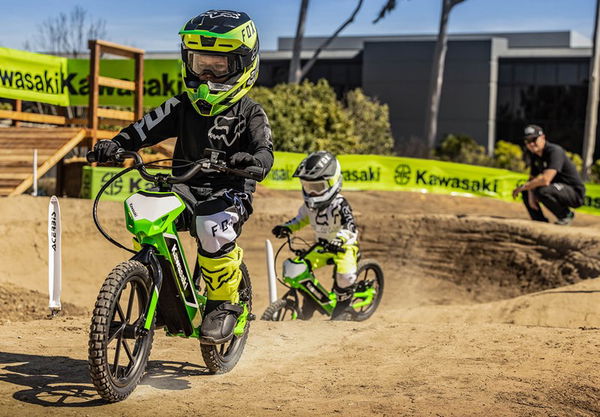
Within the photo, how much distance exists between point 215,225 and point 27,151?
38.6ft

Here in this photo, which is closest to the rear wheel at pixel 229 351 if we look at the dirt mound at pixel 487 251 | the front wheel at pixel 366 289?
the front wheel at pixel 366 289

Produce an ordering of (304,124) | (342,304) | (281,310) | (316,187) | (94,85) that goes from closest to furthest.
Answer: (281,310) < (316,187) < (342,304) < (94,85) < (304,124)

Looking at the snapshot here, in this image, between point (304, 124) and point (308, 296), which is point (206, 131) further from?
point (304, 124)

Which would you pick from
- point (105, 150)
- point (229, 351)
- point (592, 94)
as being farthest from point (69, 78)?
point (592, 94)

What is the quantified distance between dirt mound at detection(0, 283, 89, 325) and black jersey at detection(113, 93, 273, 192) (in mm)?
3489

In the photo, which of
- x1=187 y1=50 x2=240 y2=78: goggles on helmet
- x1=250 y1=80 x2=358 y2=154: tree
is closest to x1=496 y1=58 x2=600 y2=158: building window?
x1=250 y1=80 x2=358 y2=154: tree

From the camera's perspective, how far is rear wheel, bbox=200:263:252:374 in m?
6.05

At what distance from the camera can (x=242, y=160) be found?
539 cm

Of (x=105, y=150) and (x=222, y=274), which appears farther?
(x=222, y=274)

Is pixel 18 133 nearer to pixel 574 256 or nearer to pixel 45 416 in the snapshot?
pixel 574 256

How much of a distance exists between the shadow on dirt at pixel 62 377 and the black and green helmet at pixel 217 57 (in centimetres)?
171

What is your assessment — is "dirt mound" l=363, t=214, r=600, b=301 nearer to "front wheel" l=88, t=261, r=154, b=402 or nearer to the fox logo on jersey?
the fox logo on jersey

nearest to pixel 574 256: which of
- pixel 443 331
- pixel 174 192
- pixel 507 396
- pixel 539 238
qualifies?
pixel 539 238

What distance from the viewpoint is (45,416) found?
15.9 ft
